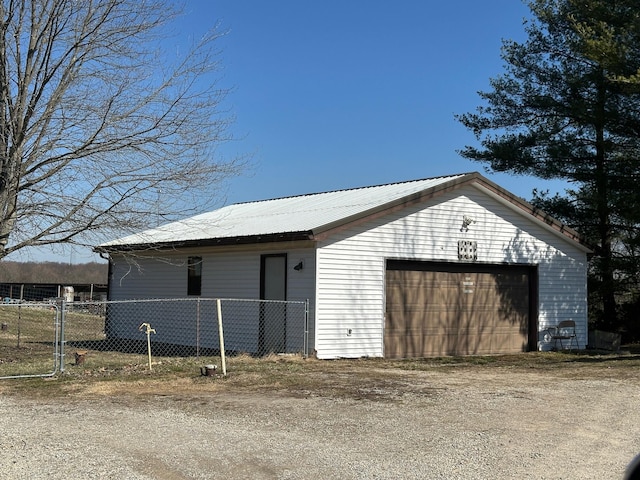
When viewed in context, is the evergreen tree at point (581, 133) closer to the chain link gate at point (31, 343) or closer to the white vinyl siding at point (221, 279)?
the white vinyl siding at point (221, 279)

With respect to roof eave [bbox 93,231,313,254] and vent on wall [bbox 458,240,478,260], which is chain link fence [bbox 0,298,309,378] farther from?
vent on wall [bbox 458,240,478,260]

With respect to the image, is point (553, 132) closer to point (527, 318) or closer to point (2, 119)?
point (527, 318)

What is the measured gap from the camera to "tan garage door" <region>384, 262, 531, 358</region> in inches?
645

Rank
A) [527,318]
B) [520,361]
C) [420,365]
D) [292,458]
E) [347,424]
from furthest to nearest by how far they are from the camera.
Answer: [527,318] < [520,361] < [420,365] < [347,424] < [292,458]

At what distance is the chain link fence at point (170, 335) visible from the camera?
13.8 m

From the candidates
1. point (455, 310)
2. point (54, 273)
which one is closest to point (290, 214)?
point (455, 310)

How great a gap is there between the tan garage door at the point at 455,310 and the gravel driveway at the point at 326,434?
558 centimetres

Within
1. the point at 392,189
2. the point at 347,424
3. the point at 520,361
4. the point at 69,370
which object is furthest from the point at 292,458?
the point at 392,189

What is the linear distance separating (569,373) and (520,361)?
2.73 meters

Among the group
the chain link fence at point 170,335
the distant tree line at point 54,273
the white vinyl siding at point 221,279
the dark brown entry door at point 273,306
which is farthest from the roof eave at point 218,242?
the distant tree line at point 54,273

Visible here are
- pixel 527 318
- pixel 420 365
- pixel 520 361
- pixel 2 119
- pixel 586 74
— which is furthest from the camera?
pixel 586 74

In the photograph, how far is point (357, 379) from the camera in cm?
1177

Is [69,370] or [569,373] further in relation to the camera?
[569,373]

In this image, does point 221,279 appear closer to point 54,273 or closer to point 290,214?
point 290,214
